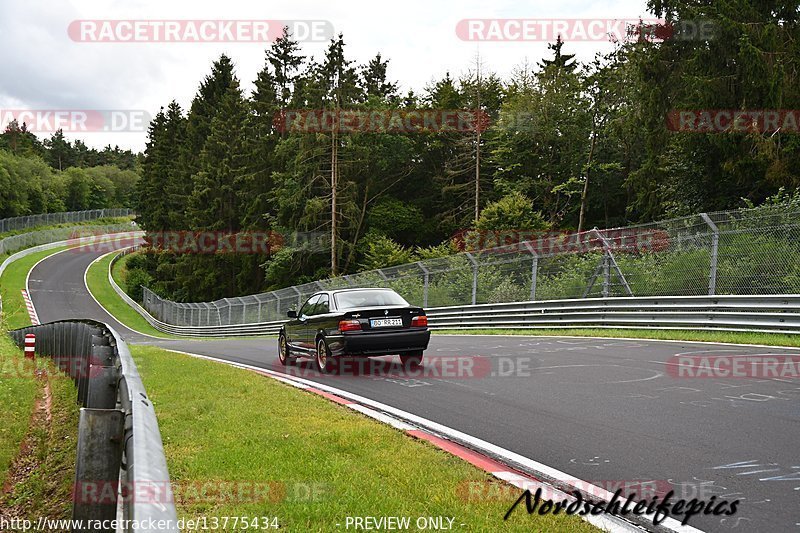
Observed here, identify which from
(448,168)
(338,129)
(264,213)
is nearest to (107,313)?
(264,213)

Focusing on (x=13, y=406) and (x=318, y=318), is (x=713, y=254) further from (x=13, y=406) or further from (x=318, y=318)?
(x=13, y=406)

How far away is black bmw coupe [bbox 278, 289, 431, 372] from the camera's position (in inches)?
454

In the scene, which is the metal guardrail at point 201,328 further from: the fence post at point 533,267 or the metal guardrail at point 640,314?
the fence post at point 533,267

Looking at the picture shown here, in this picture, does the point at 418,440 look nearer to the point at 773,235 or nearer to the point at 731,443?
the point at 731,443

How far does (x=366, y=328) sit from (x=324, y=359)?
135 cm

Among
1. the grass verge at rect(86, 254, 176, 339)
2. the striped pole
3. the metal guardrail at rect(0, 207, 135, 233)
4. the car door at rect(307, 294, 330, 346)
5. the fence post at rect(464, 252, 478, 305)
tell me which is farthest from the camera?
the metal guardrail at rect(0, 207, 135, 233)

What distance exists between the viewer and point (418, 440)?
619cm

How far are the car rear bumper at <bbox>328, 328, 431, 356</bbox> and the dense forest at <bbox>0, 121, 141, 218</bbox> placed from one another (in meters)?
95.0

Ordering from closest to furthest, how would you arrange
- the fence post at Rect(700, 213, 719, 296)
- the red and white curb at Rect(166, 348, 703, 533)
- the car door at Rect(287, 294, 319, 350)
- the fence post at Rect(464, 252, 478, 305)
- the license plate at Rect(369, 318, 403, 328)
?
the red and white curb at Rect(166, 348, 703, 533) < the license plate at Rect(369, 318, 403, 328) < the car door at Rect(287, 294, 319, 350) < the fence post at Rect(700, 213, 719, 296) < the fence post at Rect(464, 252, 478, 305)

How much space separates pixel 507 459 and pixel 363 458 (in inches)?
45.3

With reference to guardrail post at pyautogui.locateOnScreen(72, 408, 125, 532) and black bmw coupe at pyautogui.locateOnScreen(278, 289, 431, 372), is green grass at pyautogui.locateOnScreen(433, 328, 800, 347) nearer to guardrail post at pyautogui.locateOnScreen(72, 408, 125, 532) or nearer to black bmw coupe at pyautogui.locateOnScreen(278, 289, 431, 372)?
black bmw coupe at pyautogui.locateOnScreen(278, 289, 431, 372)

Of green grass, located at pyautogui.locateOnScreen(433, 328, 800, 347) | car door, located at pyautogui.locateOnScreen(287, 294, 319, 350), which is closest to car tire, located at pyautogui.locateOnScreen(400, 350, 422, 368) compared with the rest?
car door, located at pyautogui.locateOnScreen(287, 294, 319, 350)

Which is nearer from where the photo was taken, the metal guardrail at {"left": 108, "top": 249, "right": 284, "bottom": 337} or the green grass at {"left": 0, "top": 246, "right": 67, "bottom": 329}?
the metal guardrail at {"left": 108, "top": 249, "right": 284, "bottom": 337}

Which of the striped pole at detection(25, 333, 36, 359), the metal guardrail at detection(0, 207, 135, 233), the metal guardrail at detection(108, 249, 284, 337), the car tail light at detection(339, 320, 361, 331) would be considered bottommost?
the metal guardrail at detection(108, 249, 284, 337)
